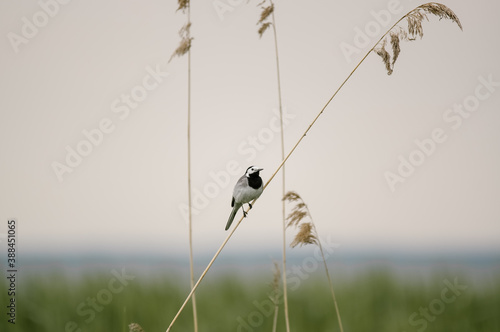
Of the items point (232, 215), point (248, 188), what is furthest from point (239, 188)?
point (232, 215)

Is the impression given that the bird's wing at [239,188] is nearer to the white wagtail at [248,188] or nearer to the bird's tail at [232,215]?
the white wagtail at [248,188]

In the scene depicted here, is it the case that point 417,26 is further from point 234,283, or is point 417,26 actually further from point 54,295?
point 54,295

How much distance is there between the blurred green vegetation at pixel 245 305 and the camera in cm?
374

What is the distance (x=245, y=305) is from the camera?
3.97m

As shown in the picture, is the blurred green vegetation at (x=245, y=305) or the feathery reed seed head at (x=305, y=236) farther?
the blurred green vegetation at (x=245, y=305)

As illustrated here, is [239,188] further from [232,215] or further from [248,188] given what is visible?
[232,215]

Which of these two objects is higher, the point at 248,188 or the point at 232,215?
the point at 248,188

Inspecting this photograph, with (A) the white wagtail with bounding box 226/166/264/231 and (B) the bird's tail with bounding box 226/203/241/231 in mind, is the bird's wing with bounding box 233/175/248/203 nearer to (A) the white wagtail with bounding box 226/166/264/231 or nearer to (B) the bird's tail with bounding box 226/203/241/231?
(A) the white wagtail with bounding box 226/166/264/231

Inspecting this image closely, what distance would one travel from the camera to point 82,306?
385cm

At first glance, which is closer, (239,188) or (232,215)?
(239,188)

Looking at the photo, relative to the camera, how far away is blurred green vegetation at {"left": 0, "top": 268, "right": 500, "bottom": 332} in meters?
3.74

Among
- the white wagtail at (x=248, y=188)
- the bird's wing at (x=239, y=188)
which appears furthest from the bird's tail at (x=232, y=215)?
the bird's wing at (x=239, y=188)

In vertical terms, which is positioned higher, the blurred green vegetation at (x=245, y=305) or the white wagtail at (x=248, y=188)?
the white wagtail at (x=248, y=188)

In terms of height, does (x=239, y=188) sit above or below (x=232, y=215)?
above
